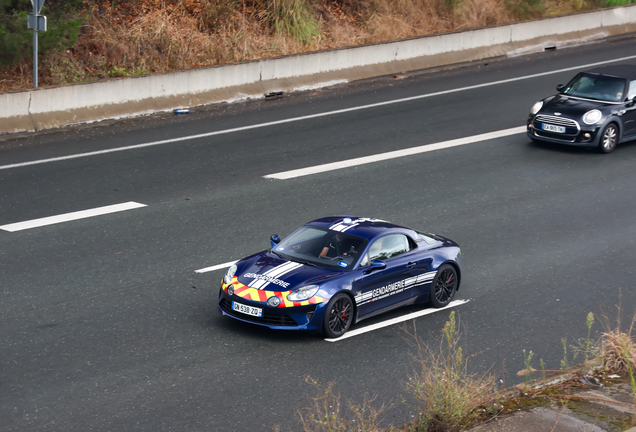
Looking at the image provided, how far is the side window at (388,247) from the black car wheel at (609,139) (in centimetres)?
899

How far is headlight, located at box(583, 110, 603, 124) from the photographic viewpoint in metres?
17.6

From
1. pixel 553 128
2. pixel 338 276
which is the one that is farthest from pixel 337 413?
pixel 553 128

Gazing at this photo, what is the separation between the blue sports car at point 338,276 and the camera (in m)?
9.28

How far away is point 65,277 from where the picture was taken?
10.8 meters

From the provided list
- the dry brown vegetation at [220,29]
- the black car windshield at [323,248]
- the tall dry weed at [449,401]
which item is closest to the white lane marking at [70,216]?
the black car windshield at [323,248]

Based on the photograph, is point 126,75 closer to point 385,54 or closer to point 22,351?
point 385,54

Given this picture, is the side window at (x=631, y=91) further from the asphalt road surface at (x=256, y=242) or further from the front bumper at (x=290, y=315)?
the front bumper at (x=290, y=315)

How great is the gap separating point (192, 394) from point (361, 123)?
40.4 ft

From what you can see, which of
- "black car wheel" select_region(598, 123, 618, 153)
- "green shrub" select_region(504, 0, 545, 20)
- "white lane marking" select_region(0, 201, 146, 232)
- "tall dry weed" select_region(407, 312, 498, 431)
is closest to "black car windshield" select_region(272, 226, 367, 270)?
"tall dry weed" select_region(407, 312, 498, 431)

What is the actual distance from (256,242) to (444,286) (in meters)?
3.16

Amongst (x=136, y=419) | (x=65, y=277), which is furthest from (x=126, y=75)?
(x=136, y=419)

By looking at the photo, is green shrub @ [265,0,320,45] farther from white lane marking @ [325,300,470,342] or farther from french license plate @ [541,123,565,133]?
white lane marking @ [325,300,470,342]

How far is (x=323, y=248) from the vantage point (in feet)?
33.2

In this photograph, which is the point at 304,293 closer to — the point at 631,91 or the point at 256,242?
the point at 256,242
